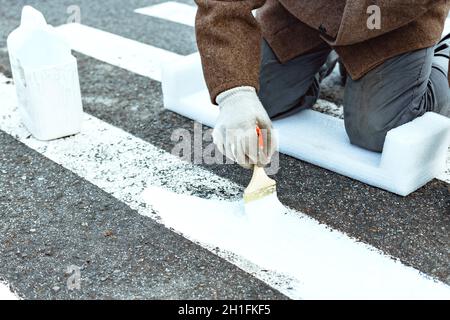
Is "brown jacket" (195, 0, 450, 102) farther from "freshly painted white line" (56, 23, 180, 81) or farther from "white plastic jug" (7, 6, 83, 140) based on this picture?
"freshly painted white line" (56, 23, 180, 81)

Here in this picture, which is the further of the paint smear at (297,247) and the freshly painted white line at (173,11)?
the freshly painted white line at (173,11)

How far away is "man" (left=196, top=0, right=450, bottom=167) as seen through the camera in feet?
6.59

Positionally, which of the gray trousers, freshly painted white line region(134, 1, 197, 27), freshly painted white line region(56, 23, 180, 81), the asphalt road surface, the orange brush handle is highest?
the orange brush handle

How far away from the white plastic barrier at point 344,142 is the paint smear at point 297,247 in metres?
0.34

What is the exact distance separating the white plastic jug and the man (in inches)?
28.9

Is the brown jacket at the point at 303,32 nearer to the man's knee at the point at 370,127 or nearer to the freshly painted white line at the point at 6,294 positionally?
the man's knee at the point at 370,127

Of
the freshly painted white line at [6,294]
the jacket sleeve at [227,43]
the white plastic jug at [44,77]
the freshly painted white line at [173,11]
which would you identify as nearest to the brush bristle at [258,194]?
the jacket sleeve at [227,43]

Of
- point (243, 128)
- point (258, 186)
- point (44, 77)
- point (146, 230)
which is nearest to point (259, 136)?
point (243, 128)

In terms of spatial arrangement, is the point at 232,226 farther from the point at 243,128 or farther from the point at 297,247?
the point at 243,128

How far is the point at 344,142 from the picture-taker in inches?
98.5

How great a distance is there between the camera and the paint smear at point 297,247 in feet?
5.77

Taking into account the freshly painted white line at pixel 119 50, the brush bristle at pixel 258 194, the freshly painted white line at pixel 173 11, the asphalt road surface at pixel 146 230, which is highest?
the brush bristle at pixel 258 194

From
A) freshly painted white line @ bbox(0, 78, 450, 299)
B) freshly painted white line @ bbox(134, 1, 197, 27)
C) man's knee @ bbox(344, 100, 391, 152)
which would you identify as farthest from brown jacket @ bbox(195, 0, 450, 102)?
freshly painted white line @ bbox(134, 1, 197, 27)
